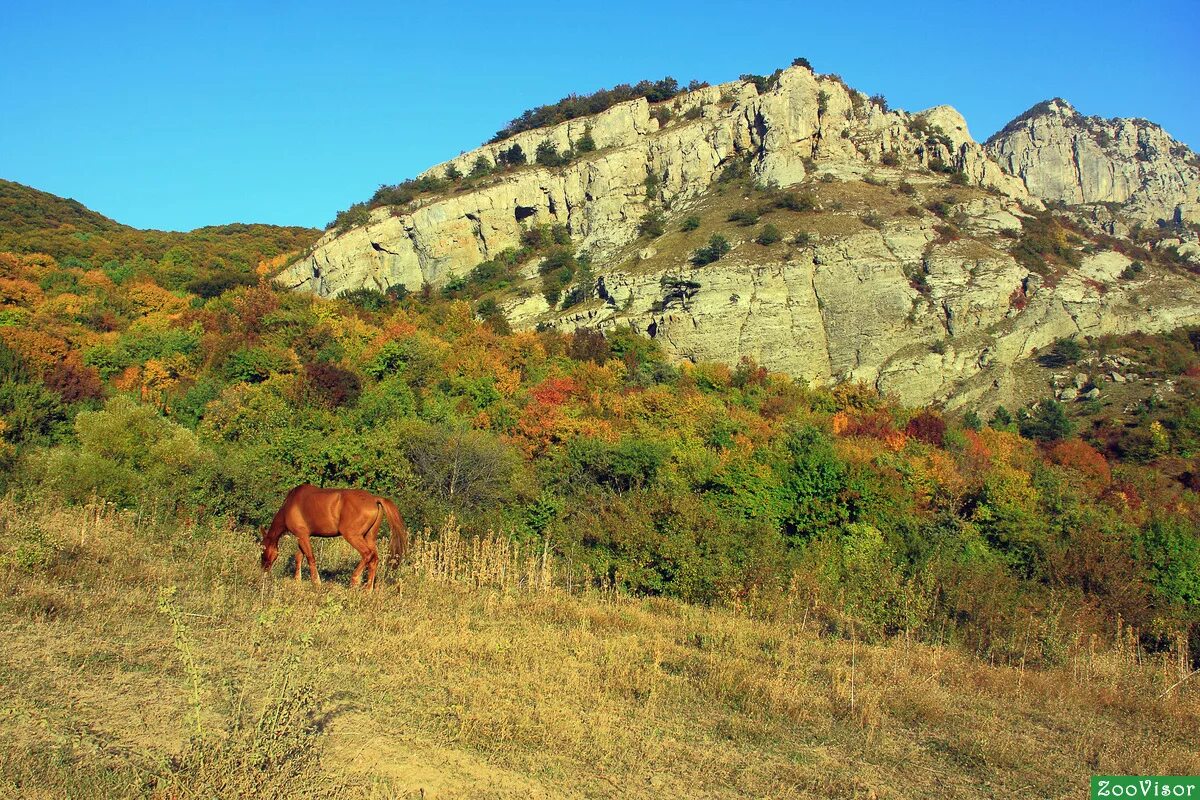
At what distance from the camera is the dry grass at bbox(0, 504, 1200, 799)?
5555mm

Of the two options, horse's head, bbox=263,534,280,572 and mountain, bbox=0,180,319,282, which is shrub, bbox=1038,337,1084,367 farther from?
mountain, bbox=0,180,319,282

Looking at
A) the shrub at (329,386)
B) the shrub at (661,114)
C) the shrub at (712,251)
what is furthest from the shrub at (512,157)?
the shrub at (329,386)

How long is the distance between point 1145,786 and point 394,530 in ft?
28.4

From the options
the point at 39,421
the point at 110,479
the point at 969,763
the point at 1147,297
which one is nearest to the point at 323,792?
the point at 969,763

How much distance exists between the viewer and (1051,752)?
718 cm

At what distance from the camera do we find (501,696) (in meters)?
7.10

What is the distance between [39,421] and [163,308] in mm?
21369

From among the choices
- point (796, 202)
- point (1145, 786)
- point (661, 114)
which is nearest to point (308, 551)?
point (1145, 786)

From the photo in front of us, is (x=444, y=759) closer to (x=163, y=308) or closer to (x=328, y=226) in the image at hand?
(x=163, y=308)

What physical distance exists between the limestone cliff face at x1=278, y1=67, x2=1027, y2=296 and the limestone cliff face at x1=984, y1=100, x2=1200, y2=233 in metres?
56.1

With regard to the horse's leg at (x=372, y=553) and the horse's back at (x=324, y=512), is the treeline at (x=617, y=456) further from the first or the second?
the horse's back at (x=324, y=512)

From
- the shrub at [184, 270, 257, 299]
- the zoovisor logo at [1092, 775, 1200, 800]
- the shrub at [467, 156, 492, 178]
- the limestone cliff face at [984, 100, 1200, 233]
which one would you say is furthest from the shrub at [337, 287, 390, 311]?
the limestone cliff face at [984, 100, 1200, 233]

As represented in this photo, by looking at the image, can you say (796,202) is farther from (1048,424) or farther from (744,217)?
(1048,424)

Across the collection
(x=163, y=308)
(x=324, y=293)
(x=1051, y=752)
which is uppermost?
(x=324, y=293)
